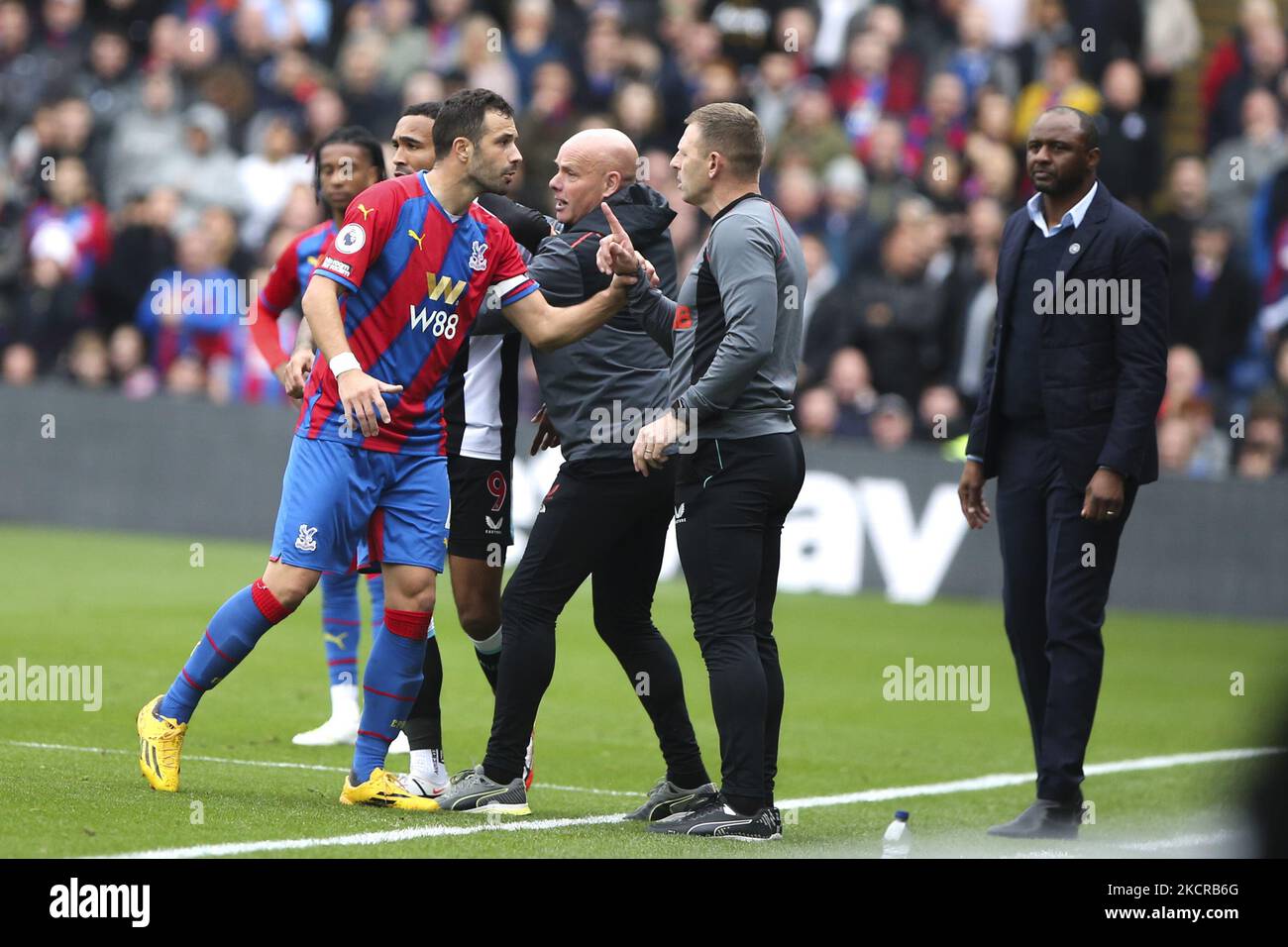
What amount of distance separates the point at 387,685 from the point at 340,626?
7.29 feet

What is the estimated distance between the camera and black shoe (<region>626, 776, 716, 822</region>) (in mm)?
7770

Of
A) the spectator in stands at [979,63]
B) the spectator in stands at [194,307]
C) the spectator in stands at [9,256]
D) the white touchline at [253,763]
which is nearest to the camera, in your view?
the white touchline at [253,763]

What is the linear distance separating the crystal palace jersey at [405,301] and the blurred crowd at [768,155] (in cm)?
971

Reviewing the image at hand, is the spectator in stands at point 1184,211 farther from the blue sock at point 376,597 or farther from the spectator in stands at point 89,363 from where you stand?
the spectator in stands at point 89,363

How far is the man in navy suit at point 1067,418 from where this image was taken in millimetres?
7719

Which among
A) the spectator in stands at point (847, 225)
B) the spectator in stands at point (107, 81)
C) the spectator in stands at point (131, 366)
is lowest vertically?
the spectator in stands at point (131, 366)

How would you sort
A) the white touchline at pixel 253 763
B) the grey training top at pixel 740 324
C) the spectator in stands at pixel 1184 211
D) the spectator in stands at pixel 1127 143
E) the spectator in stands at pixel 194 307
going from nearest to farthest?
the grey training top at pixel 740 324, the white touchline at pixel 253 763, the spectator in stands at pixel 1184 211, the spectator in stands at pixel 1127 143, the spectator in stands at pixel 194 307

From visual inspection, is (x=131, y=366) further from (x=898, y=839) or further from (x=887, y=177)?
(x=898, y=839)

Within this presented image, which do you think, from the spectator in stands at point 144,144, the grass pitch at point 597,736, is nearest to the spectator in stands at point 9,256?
the spectator in stands at point 144,144

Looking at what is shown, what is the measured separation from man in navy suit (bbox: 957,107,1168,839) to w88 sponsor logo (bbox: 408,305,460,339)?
212 cm

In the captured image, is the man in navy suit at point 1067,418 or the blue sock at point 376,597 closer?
the man in navy suit at point 1067,418

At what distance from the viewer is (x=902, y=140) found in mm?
19156

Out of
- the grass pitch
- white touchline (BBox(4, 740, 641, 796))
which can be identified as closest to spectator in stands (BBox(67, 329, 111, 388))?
the grass pitch
